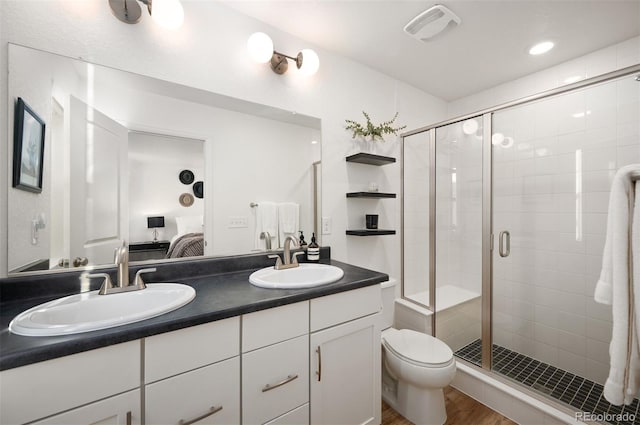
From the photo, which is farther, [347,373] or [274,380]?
[347,373]

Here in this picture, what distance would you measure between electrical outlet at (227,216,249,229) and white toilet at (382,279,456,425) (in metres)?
1.21

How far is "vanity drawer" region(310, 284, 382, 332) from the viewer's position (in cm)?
117

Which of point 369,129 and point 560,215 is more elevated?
point 369,129

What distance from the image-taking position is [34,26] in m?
1.04

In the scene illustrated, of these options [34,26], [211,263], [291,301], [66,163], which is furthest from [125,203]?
[291,301]

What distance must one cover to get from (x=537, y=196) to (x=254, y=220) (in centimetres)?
223

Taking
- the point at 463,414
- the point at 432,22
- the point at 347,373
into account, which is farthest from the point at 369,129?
the point at 463,414

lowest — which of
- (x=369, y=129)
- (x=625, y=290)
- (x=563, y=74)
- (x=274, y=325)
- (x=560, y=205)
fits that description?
(x=274, y=325)

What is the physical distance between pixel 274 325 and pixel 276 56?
1.57m

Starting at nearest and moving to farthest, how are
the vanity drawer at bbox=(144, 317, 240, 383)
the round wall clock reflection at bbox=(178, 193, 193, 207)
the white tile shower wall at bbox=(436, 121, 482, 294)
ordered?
the vanity drawer at bbox=(144, 317, 240, 383) → the round wall clock reflection at bbox=(178, 193, 193, 207) → the white tile shower wall at bbox=(436, 121, 482, 294)

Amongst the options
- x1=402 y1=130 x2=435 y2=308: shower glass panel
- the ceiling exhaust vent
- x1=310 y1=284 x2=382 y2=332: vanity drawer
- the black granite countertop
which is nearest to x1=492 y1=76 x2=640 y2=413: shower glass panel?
x1=402 y1=130 x2=435 y2=308: shower glass panel

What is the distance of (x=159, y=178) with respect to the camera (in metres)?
1.32

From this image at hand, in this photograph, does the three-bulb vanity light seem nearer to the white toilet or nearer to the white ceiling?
the white ceiling

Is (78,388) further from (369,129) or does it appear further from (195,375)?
(369,129)
